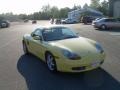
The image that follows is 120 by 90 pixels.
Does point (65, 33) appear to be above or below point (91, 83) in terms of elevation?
above

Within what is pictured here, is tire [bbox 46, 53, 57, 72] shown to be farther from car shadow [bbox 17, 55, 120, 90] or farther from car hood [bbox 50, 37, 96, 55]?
car hood [bbox 50, 37, 96, 55]

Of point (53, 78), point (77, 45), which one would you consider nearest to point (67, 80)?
point (53, 78)

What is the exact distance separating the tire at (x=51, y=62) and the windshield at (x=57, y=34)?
2.46ft

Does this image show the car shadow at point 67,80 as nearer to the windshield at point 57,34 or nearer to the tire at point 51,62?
the tire at point 51,62

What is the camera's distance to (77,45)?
728cm

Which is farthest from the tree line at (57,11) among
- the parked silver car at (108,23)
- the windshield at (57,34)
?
the windshield at (57,34)

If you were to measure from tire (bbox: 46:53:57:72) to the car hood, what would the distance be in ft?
1.30

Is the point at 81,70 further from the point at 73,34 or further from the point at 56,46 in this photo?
the point at 73,34

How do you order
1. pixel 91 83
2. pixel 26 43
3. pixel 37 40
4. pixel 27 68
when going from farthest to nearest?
pixel 26 43 → pixel 37 40 → pixel 27 68 → pixel 91 83

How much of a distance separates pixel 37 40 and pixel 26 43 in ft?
5.87

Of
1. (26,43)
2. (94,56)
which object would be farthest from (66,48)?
(26,43)

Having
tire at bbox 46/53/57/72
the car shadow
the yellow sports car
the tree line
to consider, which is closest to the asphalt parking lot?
the car shadow

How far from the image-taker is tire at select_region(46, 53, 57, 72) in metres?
7.28

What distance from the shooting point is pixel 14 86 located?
249 inches
